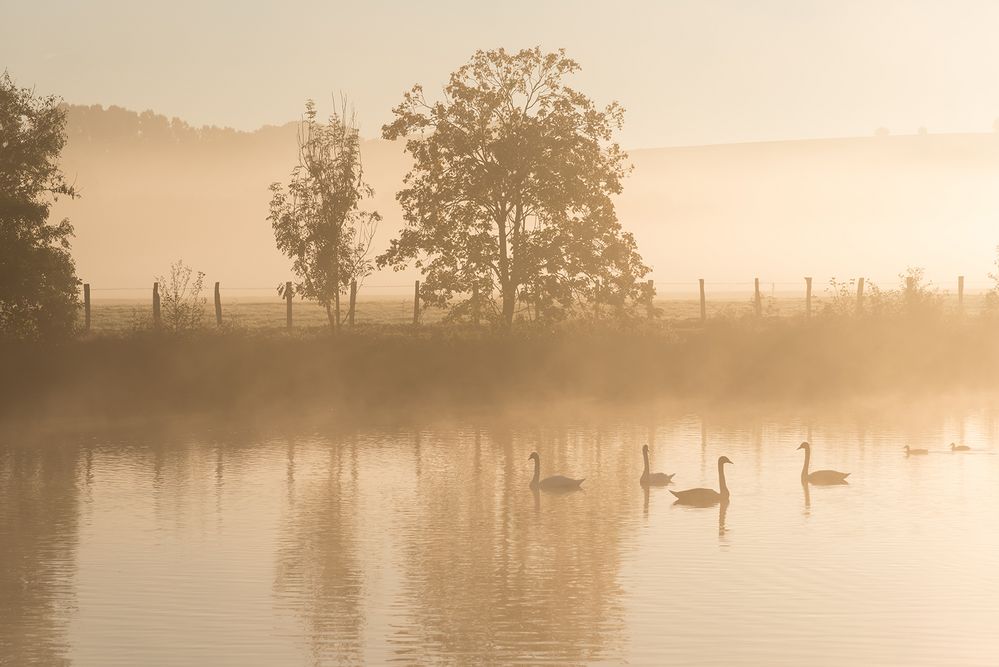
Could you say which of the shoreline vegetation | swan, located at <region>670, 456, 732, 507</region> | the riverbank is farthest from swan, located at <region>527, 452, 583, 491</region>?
the riverbank

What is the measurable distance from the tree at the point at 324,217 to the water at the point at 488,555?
18912 millimetres

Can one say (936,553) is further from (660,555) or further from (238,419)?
(238,419)

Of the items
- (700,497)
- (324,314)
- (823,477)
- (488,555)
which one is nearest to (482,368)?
(823,477)

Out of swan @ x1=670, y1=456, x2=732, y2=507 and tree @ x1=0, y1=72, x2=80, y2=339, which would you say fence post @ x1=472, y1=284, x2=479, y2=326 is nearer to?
tree @ x1=0, y1=72, x2=80, y2=339

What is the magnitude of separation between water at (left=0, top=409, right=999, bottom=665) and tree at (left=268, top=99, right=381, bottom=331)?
62.0 ft

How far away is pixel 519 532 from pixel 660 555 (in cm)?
346

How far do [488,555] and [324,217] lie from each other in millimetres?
35482

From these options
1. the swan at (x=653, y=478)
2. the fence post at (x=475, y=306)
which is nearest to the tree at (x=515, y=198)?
the fence post at (x=475, y=306)

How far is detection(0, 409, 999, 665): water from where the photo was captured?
67.3 ft

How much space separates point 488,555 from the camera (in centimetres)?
2653

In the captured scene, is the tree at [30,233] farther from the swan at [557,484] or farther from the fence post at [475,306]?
the swan at [557,484]

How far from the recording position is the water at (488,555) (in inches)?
807

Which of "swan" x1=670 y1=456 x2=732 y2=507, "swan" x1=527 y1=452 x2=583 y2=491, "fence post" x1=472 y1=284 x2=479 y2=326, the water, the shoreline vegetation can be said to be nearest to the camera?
the water

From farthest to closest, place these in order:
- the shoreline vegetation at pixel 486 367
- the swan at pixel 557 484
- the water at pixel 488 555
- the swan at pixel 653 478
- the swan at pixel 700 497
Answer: the shoreline vegetation at pixel 486 367
the swan at pixel 653 478
the swan at pixel 557 484
the swan at pixel 700 497
the water at pixel 488 555
